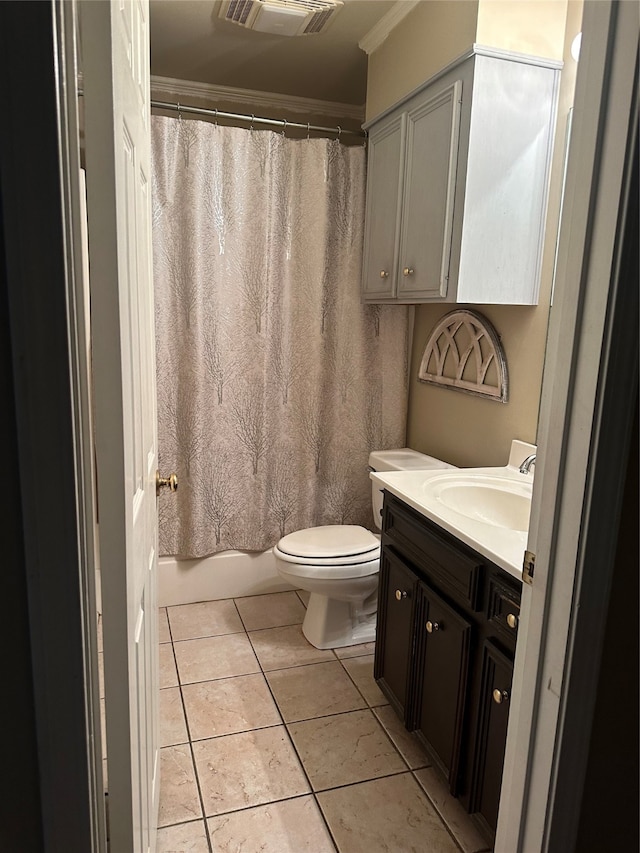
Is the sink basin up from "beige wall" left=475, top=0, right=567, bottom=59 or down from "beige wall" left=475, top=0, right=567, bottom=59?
down

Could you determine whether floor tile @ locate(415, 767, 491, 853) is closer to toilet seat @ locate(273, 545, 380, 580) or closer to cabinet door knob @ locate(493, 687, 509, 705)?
cabinet door knob @ locate(493, 687, 509, 705)

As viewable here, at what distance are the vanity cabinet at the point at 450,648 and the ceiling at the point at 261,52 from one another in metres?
1.87

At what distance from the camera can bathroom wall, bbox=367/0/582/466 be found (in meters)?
1.92

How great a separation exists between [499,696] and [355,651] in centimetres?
117

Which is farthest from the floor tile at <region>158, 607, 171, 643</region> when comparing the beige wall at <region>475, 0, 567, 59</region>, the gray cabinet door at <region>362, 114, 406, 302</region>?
the beige wall at <region>475, 0, 567, 59</region>

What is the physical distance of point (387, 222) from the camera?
8.29 feet

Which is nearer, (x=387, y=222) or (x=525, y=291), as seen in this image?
(x=525, y=291)

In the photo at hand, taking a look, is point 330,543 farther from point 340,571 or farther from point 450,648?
point 450,648

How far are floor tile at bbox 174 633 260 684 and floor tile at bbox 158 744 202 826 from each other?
0.39 meters

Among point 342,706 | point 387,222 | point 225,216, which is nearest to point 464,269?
point 387,222

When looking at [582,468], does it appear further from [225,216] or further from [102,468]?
[225,216]

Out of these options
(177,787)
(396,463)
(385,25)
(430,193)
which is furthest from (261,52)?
(177,787)

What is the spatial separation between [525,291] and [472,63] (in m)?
0.74

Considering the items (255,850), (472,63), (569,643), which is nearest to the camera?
(569,643)
